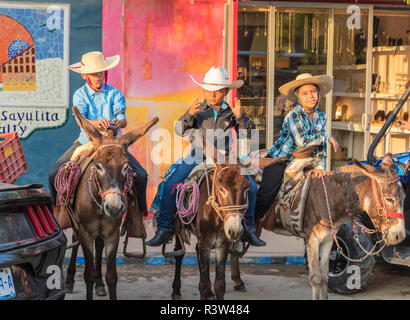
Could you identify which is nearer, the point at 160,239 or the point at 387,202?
the point at 387,202

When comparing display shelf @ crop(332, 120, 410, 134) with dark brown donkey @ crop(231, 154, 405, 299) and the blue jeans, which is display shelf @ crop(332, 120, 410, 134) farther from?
the blue jeans

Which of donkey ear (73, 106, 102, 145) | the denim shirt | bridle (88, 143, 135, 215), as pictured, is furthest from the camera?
the denim shirt

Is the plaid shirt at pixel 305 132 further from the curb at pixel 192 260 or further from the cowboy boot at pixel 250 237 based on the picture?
the curb at pixel 192 260

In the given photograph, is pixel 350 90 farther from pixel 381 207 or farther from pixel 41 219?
pixel 41 219

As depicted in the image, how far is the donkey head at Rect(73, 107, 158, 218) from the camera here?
21.6 ft

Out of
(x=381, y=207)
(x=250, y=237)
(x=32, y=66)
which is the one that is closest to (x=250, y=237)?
(x=250, y=237)

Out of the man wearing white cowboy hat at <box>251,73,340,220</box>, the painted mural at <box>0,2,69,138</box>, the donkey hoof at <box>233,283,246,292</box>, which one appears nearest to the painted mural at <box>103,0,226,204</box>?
the painted mural at <box>0,2,69,138</box>

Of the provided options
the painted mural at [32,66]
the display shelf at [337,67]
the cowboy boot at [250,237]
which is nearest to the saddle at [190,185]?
the cowboy boot at [250,237]

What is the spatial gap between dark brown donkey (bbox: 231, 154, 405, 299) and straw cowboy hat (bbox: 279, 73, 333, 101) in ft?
3.53

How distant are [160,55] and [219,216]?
177 inches

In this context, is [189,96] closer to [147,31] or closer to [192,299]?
[147,31]

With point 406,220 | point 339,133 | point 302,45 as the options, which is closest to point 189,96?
point 302,45

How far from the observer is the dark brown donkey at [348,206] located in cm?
681

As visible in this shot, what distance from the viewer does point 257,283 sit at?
870 centimetres
